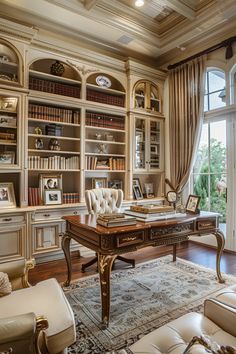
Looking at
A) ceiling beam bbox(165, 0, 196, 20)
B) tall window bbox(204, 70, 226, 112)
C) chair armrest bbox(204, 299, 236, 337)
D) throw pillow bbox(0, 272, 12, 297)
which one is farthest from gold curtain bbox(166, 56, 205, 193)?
throw pillow bbox(0, 272, 12, 297)

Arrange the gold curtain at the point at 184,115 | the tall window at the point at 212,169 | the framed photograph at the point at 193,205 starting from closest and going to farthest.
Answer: the framed photograph at the point at 193,205, the tall window at the point at 212,169, the gold curtain at the point at 184,115

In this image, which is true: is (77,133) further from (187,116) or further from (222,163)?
(222,163)

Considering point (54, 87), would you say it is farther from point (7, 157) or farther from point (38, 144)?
point (7, 157)

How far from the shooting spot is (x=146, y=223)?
6.95 feet

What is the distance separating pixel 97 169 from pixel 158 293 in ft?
7.05

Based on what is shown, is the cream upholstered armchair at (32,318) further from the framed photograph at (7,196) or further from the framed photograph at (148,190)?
the framed photograph at (148,190)

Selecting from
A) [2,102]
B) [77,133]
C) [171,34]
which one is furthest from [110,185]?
[171,34]

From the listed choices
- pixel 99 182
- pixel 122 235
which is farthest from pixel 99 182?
pixel 122 235

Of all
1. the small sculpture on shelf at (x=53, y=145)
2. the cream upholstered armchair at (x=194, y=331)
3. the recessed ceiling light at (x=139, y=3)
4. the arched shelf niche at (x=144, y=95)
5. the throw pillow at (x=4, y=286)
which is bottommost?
the cream upholstered armchair at (x=194, y=331)

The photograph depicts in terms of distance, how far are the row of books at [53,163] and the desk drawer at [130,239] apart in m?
2.02

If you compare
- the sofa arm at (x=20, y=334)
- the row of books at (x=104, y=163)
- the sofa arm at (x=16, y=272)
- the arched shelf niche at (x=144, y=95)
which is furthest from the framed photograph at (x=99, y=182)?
the sofa arm at (x=20, y=334)

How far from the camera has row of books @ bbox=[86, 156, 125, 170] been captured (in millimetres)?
3898

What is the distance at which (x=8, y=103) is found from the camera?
315 cm

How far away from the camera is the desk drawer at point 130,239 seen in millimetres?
1869
